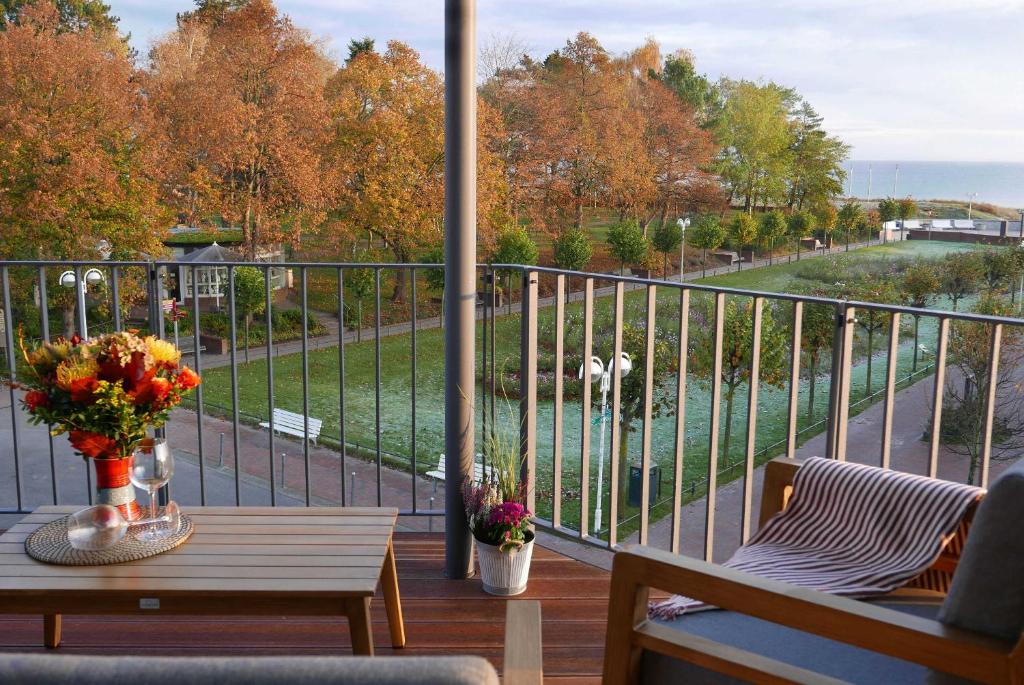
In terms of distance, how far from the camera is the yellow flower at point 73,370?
6.64ft

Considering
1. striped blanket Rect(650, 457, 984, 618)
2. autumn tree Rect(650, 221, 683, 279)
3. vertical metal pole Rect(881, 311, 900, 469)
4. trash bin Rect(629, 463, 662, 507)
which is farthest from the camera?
autumn tree Rect(650, 221, 683, 279)

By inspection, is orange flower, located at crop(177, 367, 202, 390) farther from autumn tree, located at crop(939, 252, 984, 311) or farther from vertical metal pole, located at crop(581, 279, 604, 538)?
autumn tree, located at crop(939, 252, 984, 311)

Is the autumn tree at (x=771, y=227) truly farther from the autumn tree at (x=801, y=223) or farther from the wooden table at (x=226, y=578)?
the wooden table at (x=226, y=578)

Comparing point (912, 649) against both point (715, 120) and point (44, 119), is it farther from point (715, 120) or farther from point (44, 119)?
point (715, 120)

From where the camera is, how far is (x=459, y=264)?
9.12 ft

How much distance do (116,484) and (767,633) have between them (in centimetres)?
152

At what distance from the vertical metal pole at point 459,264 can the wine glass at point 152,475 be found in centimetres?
87

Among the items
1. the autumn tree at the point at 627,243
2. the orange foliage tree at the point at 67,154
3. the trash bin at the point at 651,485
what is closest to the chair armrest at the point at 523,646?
the trash bin at the point at 651,485

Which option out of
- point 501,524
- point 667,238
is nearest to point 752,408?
point 501,524

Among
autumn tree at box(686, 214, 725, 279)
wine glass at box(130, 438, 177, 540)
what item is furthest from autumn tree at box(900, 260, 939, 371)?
wine glass at box(130, 438, 177, 540)

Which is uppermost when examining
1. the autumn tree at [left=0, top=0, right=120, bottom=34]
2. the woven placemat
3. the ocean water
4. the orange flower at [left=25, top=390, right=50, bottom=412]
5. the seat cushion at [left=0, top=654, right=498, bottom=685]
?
the autumn tree at [left=0, top=0, right=120, bottom=34]

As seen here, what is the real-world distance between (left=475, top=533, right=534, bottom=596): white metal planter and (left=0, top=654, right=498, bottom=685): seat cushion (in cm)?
215

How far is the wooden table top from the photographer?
6.42 ft

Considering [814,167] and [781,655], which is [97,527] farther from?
[814,167]
